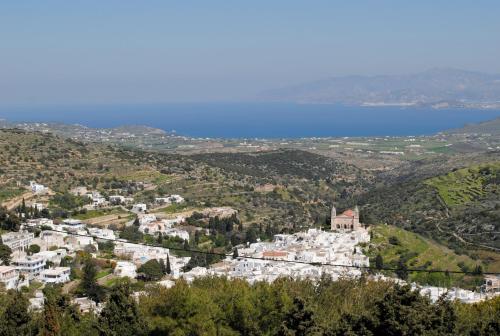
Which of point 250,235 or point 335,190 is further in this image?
point 335,190

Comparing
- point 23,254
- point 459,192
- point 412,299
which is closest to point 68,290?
point 23,254

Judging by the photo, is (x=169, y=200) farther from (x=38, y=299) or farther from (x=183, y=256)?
(x=38, y=299)

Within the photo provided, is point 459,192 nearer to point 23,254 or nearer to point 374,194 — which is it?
point 374,194

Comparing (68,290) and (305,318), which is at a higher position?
(305,318)

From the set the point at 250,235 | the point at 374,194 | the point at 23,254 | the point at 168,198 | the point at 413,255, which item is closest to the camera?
the point at 23,254

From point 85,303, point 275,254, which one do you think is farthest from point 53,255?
point 275,254

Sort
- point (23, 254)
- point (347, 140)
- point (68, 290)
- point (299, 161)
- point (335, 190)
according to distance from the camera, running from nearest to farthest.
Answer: point (68, 290) → point (23, 254) → point (335, 190) → point (299, 161) → point (347, 140)
